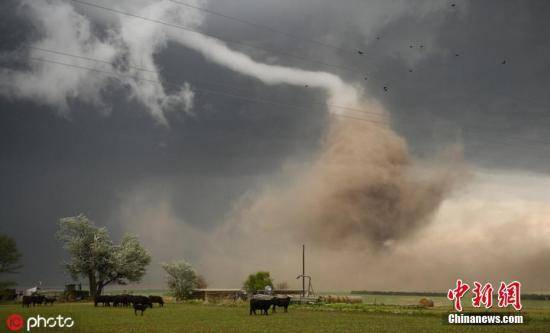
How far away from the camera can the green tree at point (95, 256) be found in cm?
10062

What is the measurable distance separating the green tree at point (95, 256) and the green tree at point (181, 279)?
6.94m

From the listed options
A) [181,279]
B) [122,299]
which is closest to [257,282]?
[181,279]

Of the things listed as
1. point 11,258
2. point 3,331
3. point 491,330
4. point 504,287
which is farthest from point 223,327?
point 11,258

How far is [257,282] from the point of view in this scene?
113m

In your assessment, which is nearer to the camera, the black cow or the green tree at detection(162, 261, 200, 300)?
the black cow

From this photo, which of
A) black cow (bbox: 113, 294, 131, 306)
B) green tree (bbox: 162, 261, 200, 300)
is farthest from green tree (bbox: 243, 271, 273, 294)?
black cow (bbox: 113, 294, 131, 306)

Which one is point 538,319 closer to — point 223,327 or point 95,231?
point 223,327

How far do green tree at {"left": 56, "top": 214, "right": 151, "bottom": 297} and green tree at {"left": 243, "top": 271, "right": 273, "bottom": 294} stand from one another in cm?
2419

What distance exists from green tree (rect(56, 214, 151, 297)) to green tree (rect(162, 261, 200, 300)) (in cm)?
694

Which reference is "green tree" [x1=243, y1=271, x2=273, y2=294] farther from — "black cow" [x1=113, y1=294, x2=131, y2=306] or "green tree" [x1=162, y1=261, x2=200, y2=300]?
"black cow" [x1=113, y1=294, x2=131, y2=306]

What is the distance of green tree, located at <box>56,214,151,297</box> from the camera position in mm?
100625

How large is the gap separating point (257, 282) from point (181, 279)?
1669 cm

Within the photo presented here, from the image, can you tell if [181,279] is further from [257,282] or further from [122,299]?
[122,299]

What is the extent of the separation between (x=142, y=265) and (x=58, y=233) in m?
17.8
